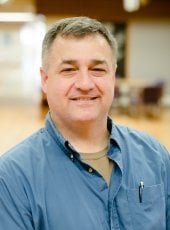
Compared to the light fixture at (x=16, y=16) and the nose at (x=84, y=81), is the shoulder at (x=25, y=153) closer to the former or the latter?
the nose at (x=84, y=81)

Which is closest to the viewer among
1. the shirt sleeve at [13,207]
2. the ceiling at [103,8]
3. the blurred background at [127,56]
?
the shirt sleeve at [13,207]

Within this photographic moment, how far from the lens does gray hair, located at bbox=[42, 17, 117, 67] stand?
148cm

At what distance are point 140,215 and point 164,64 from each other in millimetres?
13053

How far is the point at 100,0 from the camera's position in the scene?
13891 mm

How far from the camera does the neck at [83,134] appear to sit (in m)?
1.54

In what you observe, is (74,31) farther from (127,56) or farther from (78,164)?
(127,56)

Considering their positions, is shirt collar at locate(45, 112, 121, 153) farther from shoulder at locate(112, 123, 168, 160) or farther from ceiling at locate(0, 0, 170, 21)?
ceiling at locate(0, 0, 170, 21)

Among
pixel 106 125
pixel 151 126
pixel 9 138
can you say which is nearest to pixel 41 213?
pixel 106 125

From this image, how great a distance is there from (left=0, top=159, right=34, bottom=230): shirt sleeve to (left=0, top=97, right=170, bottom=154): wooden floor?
4.77 m

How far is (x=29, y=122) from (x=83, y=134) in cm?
831

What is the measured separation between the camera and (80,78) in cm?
145

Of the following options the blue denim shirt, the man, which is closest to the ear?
the man

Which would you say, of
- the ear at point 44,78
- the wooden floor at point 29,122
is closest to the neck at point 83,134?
the ear at point 44,78

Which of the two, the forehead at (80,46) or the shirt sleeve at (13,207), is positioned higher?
the forehead at (80,46)
